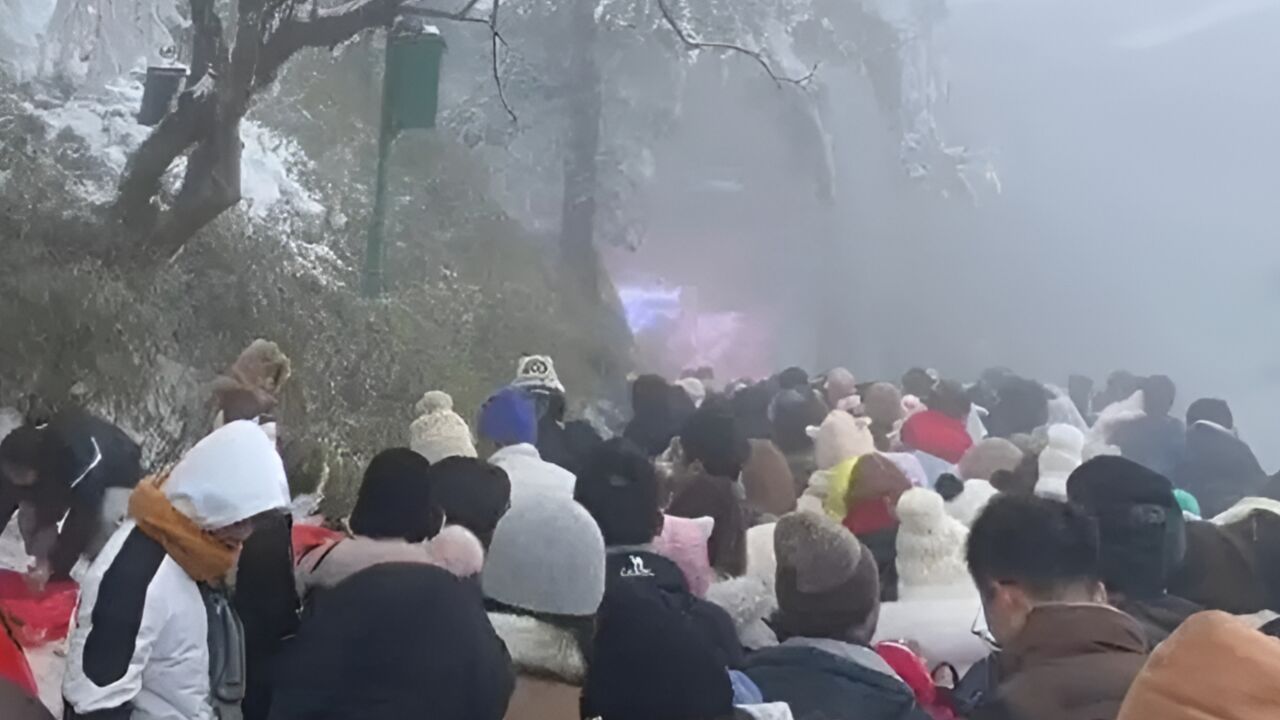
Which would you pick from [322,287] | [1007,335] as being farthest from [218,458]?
[1007,335]

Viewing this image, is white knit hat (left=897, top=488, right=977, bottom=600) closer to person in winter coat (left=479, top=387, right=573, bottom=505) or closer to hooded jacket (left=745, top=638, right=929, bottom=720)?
hooded jacket (left=745, top=638, right=929, bottom=720)

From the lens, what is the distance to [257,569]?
183cm

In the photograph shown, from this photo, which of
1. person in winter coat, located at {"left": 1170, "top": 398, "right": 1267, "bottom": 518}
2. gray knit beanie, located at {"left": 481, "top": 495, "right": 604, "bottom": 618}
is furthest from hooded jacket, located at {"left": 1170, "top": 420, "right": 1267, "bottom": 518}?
gray knit beanie, located at {"left": 481, "top": 495, "right": 604, "bottom": 618}

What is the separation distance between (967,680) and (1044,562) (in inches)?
22.3

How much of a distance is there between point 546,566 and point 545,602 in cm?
5

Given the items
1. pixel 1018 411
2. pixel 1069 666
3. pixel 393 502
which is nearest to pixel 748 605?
pixel 393 502

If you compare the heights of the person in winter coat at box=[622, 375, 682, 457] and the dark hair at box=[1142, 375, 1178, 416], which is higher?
the dark hair at box=[1142, 375, 1178, 416]

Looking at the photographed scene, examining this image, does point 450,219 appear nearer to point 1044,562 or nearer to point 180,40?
point 180,40

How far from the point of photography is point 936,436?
4359 millimetres

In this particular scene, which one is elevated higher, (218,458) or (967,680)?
(218,458)

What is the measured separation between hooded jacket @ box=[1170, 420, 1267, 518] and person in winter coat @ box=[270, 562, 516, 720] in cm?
333

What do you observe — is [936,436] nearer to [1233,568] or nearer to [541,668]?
[1233,568]

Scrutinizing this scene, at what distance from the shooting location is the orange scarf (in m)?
1.72

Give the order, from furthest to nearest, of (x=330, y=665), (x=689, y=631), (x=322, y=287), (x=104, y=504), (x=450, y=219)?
(x=450, y=219), (x=322, y=287), (x=104, y=504), (x=330, y=665), (x=689, y=631)
